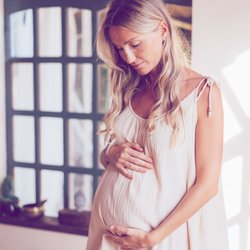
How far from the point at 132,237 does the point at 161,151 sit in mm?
255

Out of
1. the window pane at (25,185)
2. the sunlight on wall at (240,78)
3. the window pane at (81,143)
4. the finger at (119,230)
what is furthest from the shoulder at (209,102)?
the window pane at (25,185)

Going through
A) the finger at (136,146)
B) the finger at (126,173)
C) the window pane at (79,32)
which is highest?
the window pane at (79,32)

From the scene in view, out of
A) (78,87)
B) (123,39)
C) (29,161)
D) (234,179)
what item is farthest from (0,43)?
(123,39)

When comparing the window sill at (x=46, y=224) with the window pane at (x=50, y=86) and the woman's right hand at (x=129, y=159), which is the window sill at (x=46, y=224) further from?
the woman's right hand at (x=129, y=159)

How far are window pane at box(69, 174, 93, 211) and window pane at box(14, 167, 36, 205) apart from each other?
0.31 m

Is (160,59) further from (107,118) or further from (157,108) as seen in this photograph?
(107,118)

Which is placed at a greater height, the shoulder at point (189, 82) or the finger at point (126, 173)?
the shoulder at point (189, 82)

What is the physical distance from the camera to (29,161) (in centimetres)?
306

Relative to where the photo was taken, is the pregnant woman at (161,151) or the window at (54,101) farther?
the window at (54,101)

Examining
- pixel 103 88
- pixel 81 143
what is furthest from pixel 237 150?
pixel 81 143

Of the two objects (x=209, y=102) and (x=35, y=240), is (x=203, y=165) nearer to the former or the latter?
(x=209, y=102)

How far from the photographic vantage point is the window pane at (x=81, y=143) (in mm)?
2836

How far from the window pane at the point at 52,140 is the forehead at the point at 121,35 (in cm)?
172

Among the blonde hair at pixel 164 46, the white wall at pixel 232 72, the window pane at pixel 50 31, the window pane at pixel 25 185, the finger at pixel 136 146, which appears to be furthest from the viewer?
the window pane at pixel 25 185
